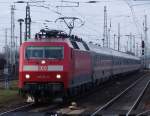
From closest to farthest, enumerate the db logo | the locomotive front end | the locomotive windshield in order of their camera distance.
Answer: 1. the locomotive front end
2. the db logo
3. the locomotive windshield

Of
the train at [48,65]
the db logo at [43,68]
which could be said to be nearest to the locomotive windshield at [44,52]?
the train at [48,65]

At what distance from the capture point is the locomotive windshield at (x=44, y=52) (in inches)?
971

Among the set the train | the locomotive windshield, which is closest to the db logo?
the train

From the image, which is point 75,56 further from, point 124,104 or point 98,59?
point 98,59

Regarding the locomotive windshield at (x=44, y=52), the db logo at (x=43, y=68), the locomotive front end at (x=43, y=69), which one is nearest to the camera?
the locomotive front end at (x=43, y=69)

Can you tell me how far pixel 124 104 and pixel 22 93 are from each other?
5192mm

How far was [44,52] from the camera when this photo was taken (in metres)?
24.7

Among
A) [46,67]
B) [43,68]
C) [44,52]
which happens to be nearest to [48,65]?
[46,67]

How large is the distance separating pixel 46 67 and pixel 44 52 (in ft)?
2.62

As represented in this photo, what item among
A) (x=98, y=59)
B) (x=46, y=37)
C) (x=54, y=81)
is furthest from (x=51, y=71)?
(x=98, y=59)

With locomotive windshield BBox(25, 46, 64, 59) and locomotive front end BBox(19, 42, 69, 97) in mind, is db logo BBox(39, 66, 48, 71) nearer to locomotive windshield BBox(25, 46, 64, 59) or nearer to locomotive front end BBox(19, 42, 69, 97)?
locomotive front end BBox(19, 42, 69, 97)

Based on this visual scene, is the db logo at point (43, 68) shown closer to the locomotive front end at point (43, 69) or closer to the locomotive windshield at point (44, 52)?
the locomotive front end at point (43, 69)

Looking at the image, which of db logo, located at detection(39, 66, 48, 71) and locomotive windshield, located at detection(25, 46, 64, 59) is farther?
locomotive windshield, located at detection(25, 46, 64, 59)

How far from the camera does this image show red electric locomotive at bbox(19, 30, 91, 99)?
24.2 meters
